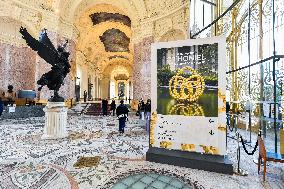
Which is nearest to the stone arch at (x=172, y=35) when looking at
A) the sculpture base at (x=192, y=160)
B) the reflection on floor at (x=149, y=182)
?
the sculpture base at (x=192, y=160)

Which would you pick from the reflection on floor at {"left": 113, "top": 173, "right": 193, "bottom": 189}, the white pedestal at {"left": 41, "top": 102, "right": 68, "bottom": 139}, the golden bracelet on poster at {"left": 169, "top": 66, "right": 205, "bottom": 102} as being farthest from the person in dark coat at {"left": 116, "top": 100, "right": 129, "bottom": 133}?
the reflection on floor at {"left": 113, "top": 173, "right": 193, "bottom": 189}

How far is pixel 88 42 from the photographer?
25.7 metres

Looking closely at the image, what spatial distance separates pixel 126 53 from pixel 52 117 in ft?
87.8

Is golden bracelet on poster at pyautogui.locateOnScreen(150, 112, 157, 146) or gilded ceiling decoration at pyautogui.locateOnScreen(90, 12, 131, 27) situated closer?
golden bracelet on poster at pyautogui.locateOnScreen(150, 112, 157, 146)

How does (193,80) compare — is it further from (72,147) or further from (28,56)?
(28,56)

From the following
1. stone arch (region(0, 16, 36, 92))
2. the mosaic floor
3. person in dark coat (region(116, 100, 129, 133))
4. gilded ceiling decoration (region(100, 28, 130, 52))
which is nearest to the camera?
the mosaic floor

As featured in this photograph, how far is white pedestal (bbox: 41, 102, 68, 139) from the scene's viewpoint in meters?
7.18

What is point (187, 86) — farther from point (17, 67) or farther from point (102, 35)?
point (102, 35)

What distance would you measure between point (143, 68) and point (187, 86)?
1243 cm

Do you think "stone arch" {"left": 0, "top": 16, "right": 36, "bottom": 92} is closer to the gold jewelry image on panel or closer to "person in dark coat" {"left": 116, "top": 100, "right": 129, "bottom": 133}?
"person in dark coat" {"left": 116, "top": 100, "right": 129, "bottom": 133}

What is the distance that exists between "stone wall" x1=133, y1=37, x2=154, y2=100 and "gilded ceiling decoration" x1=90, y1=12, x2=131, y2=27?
21.4 feet

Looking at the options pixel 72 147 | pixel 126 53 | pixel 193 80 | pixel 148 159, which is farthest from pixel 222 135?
pixel 126 53

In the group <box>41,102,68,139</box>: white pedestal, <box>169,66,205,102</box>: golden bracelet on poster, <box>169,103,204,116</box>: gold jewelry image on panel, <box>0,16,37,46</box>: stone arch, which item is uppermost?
<box>0,16,37,46</box>: stone arch

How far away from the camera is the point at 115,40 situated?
28.2m
